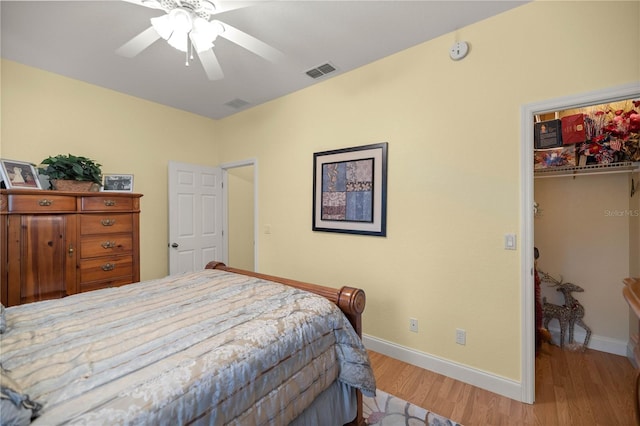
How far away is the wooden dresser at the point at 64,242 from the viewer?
210 cm

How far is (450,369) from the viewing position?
214cm

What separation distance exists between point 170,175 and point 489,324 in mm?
3744

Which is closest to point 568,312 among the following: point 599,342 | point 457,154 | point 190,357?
point 599,342

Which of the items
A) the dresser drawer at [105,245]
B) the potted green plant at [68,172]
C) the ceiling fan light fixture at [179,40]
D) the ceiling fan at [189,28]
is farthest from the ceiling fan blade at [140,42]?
the dresser drawer at [105,245]

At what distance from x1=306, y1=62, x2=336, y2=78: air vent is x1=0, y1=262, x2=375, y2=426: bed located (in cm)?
207

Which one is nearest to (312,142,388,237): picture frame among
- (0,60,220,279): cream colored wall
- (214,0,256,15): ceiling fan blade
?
(214,0,256,15): ceiling fan blade

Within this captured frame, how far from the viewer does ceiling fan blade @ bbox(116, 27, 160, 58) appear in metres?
1.63

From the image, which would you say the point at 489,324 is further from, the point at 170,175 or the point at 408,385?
the point at 170,175

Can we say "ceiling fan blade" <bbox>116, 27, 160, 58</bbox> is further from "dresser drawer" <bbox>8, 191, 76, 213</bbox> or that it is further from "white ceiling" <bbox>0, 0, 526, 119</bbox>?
"dresser drawer" <bbox>8, 191, 76, 213</bbox>

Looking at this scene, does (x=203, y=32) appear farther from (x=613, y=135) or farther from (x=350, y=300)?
(x=613, y=135)

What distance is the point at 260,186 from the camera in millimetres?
3512

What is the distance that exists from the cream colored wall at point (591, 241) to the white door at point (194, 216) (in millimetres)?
4012

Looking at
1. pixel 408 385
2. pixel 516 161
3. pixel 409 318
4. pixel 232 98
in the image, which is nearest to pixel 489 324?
pixel 409 318

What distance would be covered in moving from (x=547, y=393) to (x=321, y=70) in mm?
3224
